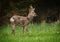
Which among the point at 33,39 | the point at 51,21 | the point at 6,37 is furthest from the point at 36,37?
the point at 51,21

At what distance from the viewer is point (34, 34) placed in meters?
9.19

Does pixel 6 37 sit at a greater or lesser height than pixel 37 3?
lesser

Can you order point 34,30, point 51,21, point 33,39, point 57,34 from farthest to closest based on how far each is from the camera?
point 51,21
point 34,30
point 57,34
point 33,39

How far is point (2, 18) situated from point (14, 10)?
630 mm

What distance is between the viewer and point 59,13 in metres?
12.6

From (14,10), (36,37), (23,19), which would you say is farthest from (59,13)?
(36,37)

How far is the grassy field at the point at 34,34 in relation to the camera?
28.1 feet

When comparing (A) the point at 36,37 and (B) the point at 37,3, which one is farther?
(B) the point at 37,3

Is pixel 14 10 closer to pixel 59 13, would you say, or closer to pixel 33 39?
pixel 59 13

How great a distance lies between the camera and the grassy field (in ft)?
28.1

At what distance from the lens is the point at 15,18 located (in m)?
9.83

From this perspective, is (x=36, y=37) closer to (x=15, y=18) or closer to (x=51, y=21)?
(x=15, y=18)

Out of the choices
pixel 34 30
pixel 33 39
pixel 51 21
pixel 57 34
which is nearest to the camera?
pixel 33 39

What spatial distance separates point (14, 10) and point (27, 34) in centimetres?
310
